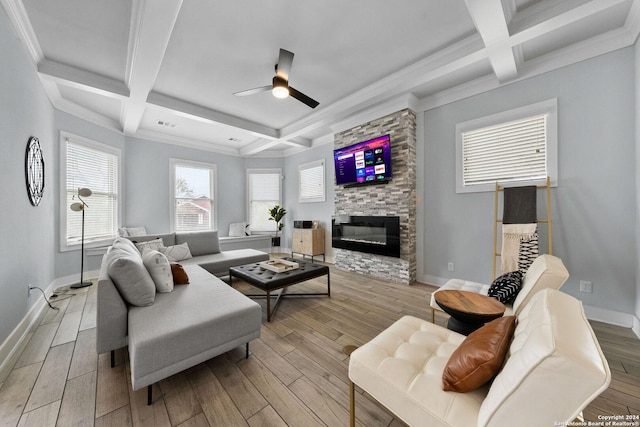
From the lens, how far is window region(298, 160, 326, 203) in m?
5.63

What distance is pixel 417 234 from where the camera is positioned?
3871 mm

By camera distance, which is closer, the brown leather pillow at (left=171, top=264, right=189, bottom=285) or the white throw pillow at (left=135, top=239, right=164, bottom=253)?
the brown leather pillow at (left=171, top=264, right=189, bottom=285)

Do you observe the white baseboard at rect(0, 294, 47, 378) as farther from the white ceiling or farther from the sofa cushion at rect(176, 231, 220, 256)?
the white ceiling

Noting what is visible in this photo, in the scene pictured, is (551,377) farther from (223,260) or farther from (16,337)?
(223,260)

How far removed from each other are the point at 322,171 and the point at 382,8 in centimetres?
359

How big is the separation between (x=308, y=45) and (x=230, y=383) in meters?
3.19

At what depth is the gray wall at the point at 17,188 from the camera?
199 cm

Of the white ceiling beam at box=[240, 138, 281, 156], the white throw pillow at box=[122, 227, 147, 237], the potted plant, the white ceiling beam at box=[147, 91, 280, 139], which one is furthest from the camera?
the potted plant

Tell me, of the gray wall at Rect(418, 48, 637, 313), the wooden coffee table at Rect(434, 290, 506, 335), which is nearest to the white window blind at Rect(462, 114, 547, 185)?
the gray wall at Rect(418, 48, 637, 313)

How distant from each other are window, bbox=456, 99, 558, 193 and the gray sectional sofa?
3.28 m

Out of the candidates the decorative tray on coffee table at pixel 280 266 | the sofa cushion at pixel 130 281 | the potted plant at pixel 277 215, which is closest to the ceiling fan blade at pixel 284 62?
the decorative tray on coffee table at pixel 280 266

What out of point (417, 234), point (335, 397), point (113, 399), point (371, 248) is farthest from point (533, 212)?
point (113, 399)

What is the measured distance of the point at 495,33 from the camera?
7.22 ft

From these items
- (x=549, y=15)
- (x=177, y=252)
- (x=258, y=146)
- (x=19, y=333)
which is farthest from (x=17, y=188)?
(x=549, y=15)
